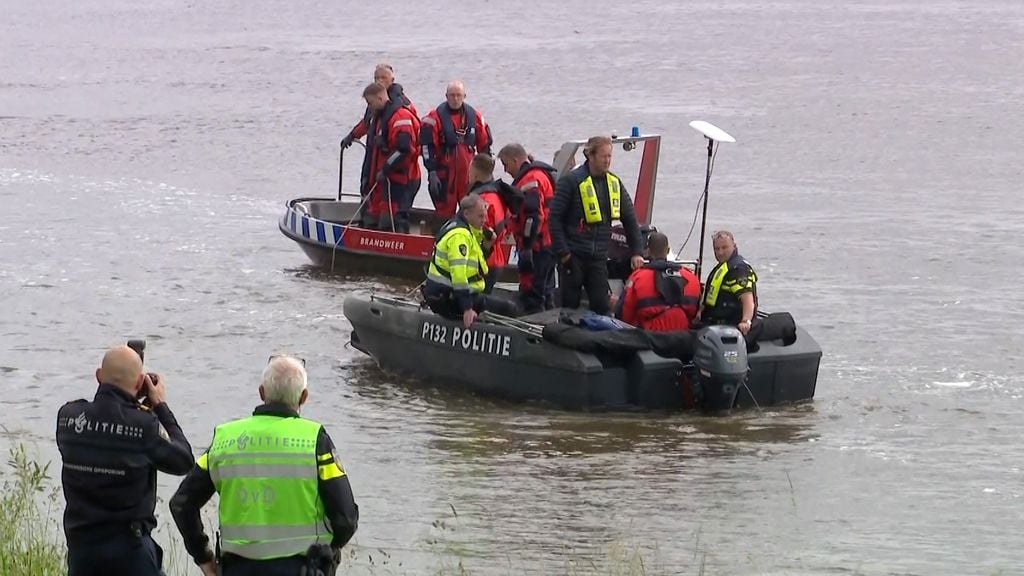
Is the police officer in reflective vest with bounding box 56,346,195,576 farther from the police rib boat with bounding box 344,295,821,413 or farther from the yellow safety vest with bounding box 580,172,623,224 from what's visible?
the yellow safety vest with bounding box 580,172,623,224

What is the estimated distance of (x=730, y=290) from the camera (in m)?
10.0

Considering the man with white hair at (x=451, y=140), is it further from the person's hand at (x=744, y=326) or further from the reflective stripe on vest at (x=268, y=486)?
the reflective stripe on vest at (x=268, y=486)

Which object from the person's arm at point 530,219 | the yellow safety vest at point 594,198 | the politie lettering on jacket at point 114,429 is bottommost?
the politie lettering on jacket at point 114,429

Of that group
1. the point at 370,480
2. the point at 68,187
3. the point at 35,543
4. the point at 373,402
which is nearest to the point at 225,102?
the point at 68,187

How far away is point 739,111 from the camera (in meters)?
27.6

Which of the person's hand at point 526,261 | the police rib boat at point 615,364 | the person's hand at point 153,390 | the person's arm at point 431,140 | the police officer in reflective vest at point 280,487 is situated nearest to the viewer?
the police officer in reflective vest at point 280,487

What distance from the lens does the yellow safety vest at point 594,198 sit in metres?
10.5

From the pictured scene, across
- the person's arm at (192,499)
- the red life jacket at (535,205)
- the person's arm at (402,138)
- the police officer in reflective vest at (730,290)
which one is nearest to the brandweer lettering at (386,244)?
the person's arm at (402,138)

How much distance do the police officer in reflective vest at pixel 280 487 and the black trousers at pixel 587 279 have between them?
19.5 ft

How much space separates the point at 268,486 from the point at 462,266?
5536 millimetres

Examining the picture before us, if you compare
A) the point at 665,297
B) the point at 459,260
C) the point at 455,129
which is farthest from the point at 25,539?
the point at 455,129

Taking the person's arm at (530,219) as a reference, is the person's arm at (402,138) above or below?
above

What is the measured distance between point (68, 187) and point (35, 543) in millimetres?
15996

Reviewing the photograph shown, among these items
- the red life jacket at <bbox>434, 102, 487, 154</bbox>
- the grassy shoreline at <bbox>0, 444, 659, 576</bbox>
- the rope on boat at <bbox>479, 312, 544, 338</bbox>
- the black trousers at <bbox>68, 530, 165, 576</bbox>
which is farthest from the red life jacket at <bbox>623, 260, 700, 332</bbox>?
the black trousers at <bbox>68, 530, 165, 576</bbox>
